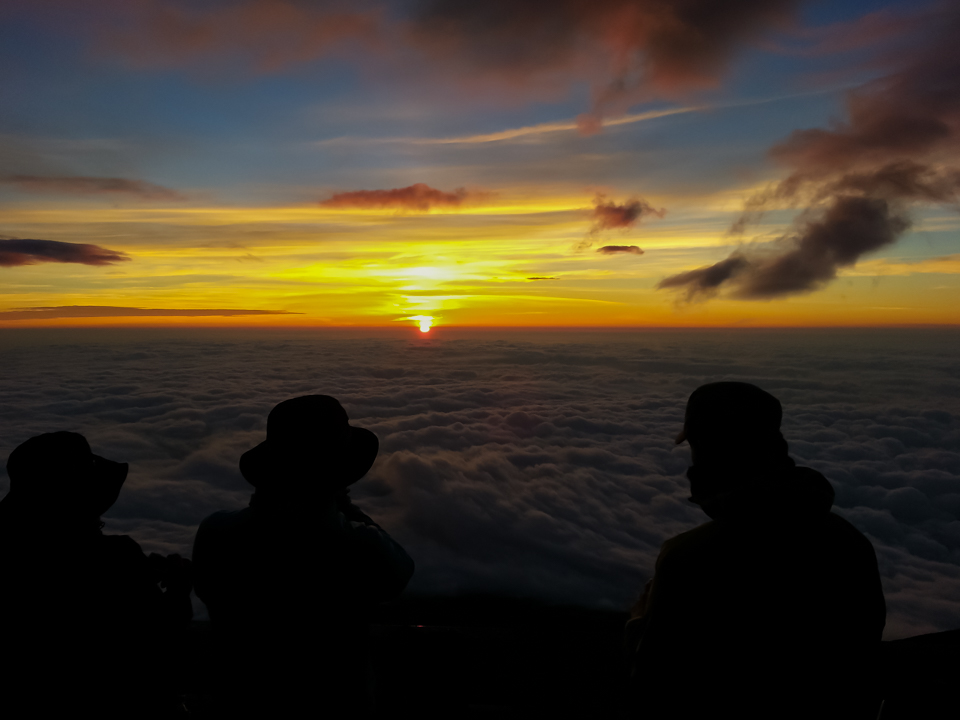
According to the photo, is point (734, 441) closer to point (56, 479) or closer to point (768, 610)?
point (768, 610)

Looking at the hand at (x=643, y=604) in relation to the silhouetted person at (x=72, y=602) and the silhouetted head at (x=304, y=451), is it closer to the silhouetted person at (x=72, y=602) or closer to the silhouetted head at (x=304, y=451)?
the silhouetted head at (x=304, y=451)

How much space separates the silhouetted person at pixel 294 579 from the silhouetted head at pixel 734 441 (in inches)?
37.9

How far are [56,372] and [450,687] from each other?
6859 centimetres

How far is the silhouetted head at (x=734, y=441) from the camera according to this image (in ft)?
4.48

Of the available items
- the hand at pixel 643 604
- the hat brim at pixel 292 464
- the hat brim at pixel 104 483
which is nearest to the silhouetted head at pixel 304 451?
the hat brim at pixel 292 464

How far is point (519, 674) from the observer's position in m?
A: 3.16

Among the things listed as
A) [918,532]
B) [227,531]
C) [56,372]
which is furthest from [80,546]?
[56,372]

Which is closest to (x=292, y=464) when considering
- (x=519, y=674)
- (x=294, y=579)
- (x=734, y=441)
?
(x=294, y=579)

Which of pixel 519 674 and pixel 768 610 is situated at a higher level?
pixel 768 610

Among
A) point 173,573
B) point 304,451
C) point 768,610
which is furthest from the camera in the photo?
point 173,573

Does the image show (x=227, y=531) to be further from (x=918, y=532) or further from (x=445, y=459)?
(x=918, y=532)

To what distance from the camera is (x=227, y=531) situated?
1.47m

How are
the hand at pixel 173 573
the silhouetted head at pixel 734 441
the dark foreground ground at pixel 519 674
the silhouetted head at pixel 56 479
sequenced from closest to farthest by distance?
1. the silhouetted head at pixel 734 441
2. the silhouetted head at pixel 56 479
3. the hand at pixel 173 573
4. the dark foreground ground at pixel 519 674

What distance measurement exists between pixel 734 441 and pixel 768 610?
0.42 metres
